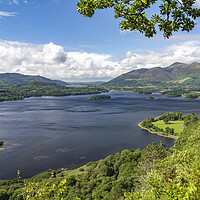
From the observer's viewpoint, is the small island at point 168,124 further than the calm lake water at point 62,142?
Yes

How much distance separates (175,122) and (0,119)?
147 metres

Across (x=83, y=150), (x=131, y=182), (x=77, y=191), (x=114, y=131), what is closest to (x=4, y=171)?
(x=83, y=150)

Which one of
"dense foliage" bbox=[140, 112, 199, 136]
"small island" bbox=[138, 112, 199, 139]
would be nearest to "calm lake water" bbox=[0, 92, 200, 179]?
"small island" bbox=[138, 112, 199, 139]

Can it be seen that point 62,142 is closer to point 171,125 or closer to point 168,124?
point 168,124

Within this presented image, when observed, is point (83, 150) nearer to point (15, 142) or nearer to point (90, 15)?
point (15, 142)

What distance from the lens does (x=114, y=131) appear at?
103 m

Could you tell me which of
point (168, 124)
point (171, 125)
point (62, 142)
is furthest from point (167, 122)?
point (62, 142)

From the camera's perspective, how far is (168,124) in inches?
4513

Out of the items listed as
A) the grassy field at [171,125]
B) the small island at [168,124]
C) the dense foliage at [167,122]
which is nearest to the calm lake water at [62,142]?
the small island at [168,124]

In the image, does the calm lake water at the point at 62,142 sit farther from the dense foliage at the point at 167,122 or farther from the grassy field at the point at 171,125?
the grassy field at the point at 171,125

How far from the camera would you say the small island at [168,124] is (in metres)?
98.1

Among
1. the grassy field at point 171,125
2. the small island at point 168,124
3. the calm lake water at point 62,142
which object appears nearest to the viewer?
the calm lake water at point 62,142

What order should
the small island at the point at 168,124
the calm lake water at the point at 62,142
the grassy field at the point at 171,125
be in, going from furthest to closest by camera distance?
the grassy field at the point at 171,125
the small island at the point at 168,124
the calm lake water at the point at 62,142

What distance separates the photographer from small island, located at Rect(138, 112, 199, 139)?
3863 inches
